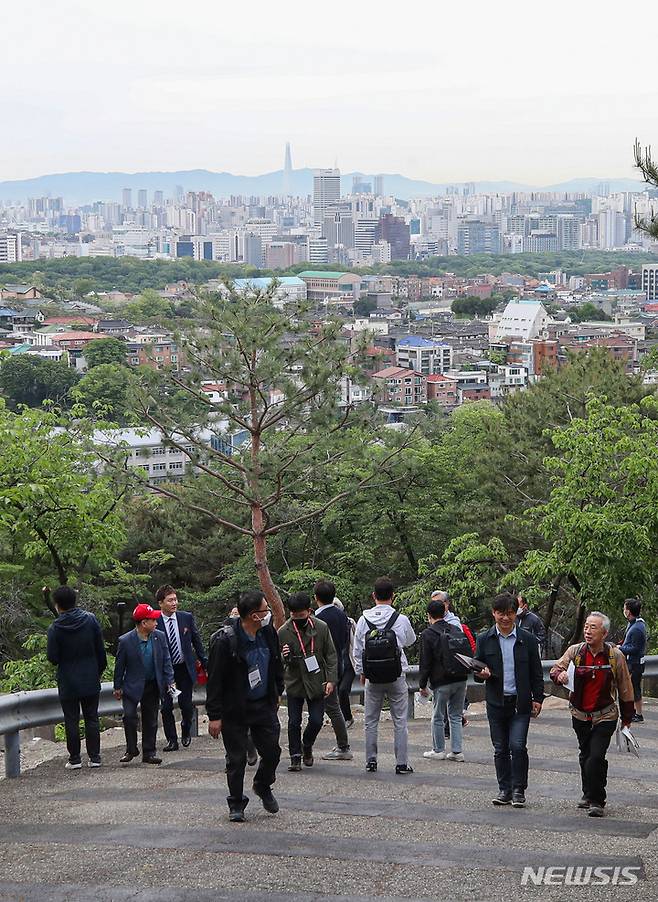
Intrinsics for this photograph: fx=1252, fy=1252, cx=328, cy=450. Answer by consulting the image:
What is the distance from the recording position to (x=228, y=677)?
591cm

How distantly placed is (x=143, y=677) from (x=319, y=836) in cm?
228

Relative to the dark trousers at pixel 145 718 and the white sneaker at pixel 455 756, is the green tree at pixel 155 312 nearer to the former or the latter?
the dark trousers at pixel 145 718

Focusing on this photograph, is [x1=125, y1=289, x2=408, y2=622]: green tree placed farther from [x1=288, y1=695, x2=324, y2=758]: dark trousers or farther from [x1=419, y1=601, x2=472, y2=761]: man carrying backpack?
[x1=288, y1=695, x2=324, y2=758]: dark trousers

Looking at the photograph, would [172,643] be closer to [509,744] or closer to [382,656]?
[382,656]

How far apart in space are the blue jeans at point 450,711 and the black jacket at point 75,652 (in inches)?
80.2

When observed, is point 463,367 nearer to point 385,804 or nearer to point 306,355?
point 306,355

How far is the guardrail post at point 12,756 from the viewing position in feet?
23.5

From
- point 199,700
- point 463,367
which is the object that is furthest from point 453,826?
point 463,367

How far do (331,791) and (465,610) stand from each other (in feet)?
33.2

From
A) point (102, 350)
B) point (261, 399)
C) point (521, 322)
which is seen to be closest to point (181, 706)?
point (261, 399)

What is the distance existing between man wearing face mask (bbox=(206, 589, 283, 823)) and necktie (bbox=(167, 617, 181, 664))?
6.74ft

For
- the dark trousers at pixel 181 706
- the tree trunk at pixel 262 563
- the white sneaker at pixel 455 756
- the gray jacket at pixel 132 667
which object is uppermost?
the gray jacket at pixel 132 667

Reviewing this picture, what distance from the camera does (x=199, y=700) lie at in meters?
8.65

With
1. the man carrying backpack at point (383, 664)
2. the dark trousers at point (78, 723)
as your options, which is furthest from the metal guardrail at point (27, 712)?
the man carrying backpack at point (383, 664)
